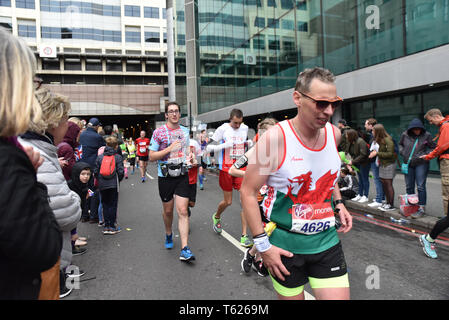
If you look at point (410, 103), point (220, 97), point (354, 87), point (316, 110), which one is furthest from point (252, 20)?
point (316, 110)

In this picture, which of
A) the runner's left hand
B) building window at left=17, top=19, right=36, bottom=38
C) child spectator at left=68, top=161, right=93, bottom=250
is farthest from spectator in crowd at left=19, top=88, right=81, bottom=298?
building window at left=17, top=19, right=36, bottom=38

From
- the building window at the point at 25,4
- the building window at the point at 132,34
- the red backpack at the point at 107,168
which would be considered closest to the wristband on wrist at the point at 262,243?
the red backpack at the point at 107,168

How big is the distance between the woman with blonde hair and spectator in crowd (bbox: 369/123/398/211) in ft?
23.3

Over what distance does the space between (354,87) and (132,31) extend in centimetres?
5936

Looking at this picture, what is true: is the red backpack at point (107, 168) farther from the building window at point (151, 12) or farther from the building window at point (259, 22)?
the building window at point (151, 12)

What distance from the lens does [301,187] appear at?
1973 millimetres

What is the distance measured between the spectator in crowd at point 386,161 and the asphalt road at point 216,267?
37.2 inches

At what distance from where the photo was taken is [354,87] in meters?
12.3

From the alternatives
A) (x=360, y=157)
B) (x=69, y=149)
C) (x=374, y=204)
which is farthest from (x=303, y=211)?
(x=360, y=157)

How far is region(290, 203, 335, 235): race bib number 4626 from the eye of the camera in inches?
77.8

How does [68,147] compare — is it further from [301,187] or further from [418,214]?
[418,214]

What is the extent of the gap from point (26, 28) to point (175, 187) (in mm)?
65822

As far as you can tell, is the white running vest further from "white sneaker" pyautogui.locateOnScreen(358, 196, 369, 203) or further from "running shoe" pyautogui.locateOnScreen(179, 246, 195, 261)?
"white sneaker" pyautogui.locateOnScreen(358, 196, 369, 203)
